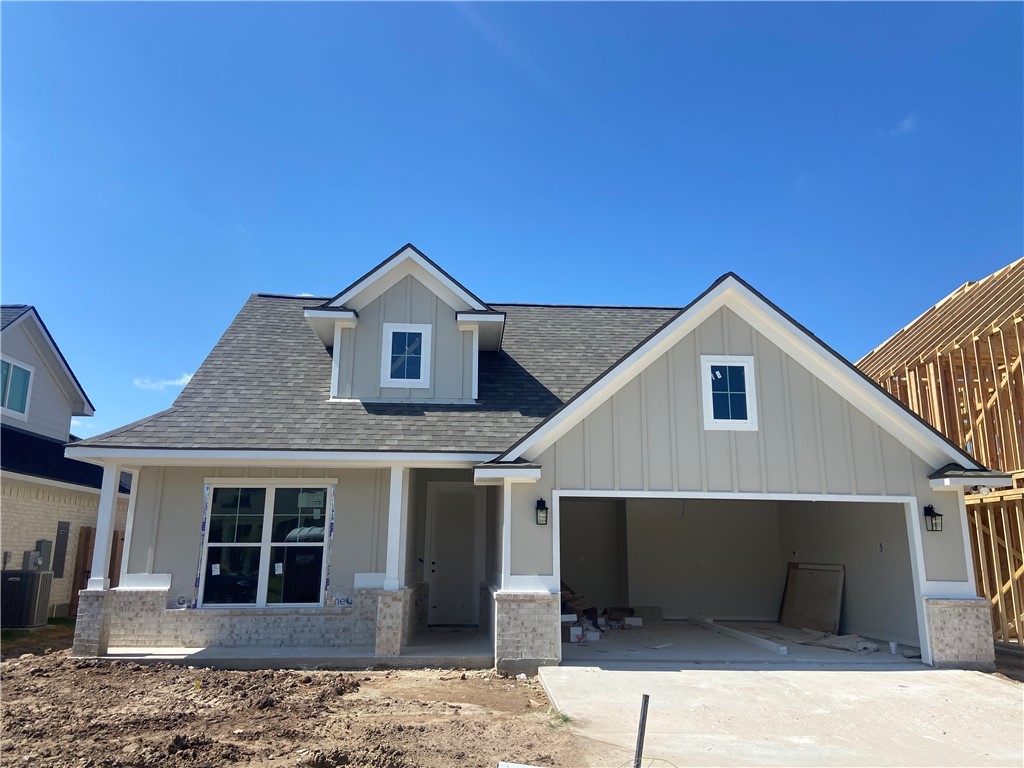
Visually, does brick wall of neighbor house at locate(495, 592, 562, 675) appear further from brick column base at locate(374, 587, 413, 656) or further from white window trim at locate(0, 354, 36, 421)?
white window trim at locate(0, 354, 36, 421)

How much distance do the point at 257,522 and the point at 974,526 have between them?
1306cm

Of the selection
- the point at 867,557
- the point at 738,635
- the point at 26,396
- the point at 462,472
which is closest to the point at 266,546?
the point at 462,472

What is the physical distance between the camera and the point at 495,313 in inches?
474

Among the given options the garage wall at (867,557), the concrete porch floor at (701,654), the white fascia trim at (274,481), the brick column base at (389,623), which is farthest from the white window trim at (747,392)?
the white fascia trim at (274,481)

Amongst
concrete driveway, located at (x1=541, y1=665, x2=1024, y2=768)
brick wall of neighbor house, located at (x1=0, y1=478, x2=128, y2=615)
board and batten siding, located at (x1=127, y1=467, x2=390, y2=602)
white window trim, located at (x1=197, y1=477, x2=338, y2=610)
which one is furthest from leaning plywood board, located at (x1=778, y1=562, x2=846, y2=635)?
brick wall of neighbor house, located at (x1=0, y1=478, x2=128, y2=615)

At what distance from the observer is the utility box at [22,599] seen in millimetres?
12555

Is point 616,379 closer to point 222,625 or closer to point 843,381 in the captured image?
point 843,381

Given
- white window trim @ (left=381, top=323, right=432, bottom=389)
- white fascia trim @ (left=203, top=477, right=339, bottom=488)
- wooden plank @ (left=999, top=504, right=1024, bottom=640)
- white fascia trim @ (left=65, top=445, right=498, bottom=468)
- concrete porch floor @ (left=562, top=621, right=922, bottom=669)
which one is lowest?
concrete porch floor @ (left=562, top=621, right=922, bottom=669)

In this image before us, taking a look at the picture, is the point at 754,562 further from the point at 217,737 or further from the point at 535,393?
the point at 217,737

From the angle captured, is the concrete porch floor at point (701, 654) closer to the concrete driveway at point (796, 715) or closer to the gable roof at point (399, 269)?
the concrete driveway at point (796, 715)

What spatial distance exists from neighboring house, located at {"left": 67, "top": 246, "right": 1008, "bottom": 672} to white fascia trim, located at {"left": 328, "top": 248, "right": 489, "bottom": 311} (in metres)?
0.04

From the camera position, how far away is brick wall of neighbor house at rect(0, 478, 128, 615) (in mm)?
13219

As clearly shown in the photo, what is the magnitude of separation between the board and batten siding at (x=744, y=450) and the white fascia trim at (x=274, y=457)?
4.28 ft

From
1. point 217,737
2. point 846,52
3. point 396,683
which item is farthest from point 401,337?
point 846,52
